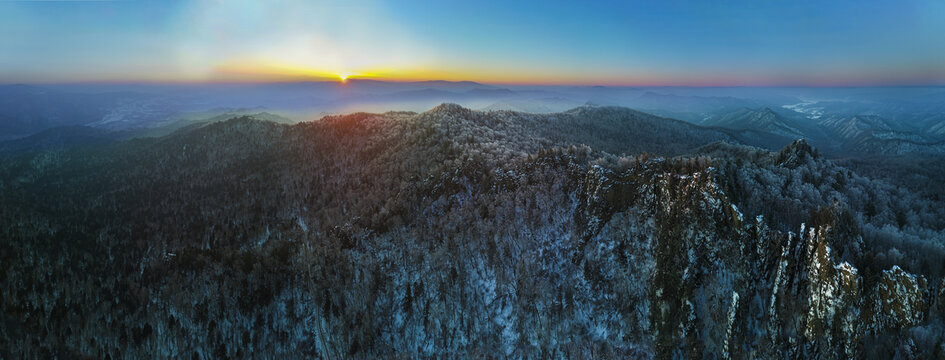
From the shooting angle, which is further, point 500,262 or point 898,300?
point 500,262

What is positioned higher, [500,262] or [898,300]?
[898,300]

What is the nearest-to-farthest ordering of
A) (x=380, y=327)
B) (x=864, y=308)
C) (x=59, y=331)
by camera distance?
(x=864, y=308) → (x=380, y=327) → (x=59, y=331)

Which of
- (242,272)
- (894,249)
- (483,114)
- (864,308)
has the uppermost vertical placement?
(483,114)

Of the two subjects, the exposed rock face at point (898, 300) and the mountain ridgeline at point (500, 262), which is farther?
the mountain ridgeline at point (500, 262)

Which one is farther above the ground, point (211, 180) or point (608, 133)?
point (608, 133)

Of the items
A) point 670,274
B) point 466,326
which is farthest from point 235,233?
point 670,274

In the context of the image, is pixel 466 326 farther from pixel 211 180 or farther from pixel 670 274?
pixel 211 180

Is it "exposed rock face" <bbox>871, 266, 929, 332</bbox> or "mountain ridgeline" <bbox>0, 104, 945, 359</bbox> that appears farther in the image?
"mountain ridgeline" <bbox>0, 104, 945, 359</bbox>

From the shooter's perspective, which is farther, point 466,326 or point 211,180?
point 211,180
